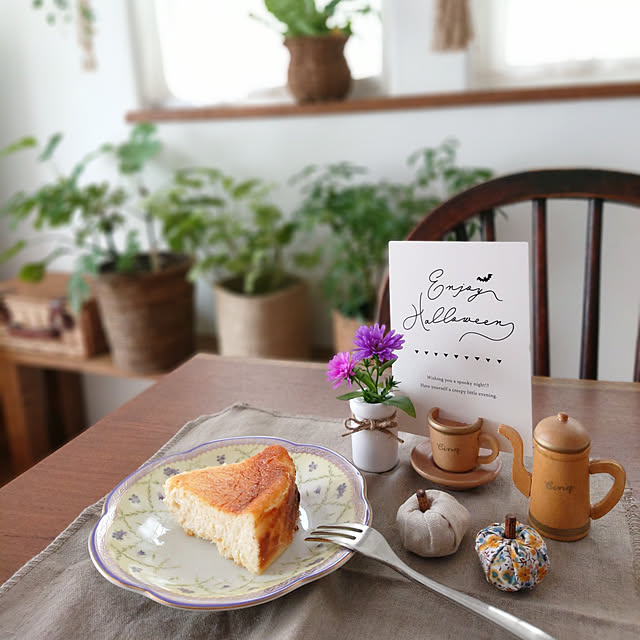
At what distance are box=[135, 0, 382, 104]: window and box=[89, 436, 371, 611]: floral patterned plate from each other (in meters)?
1.66

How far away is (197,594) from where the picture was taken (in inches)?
20.9

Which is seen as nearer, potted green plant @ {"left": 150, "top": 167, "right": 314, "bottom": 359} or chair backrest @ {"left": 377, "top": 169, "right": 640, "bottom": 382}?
chair backrest @ {"left": 377, "top": 169, "right": 640, "bottom": 382}

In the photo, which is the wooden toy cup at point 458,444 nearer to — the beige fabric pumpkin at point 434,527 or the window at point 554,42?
the beige fabric pumpkin at point 434,527

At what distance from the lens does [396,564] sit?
1.76ft

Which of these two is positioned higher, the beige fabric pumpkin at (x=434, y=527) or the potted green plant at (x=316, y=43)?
the potted green plant at (x=316, y=43)

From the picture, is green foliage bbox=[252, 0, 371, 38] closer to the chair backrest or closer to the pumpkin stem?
the chair backrest

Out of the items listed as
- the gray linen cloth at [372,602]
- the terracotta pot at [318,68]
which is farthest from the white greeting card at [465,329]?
the terracotta pot at [318,68]

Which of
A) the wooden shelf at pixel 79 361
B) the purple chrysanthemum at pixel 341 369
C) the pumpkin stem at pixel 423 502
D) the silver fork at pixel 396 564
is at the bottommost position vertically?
the wooden shelf at pixel 79 361

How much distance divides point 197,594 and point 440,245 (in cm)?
39

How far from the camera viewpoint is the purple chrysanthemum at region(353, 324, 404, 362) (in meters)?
0.65

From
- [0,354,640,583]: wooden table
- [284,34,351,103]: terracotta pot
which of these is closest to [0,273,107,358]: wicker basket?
[284,34,351,103]: terracotta pot

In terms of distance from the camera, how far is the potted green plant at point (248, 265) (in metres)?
1.99

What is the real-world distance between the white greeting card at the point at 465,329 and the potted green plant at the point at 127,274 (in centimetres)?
147

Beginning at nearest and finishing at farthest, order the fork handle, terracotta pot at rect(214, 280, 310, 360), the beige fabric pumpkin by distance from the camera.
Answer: the fork handle, the beige fabric pumpkin, terracotta pot at rect(214, 280, 310, 360)
